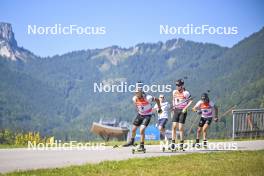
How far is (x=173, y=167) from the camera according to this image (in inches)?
496

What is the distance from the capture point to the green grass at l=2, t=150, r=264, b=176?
37.7ft

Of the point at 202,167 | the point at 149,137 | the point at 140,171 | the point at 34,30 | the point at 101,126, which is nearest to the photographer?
the point at 140,171

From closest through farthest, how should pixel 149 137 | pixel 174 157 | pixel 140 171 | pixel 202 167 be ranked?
pixel 140 171
pixel 202 167
pixel 174 157
pixel 149 137

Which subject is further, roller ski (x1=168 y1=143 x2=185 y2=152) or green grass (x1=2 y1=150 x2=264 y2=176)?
roller ski (x1=168 y1=143 x2=185 y2=152)

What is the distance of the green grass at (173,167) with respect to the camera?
1149 centimetres

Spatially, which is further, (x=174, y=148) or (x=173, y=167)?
(x=174, y=148)

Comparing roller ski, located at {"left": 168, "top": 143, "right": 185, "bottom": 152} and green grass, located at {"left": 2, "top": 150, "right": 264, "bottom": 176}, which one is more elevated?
roller ski, located at {"left": 168, "top": 143, "right": 185, "bottom": 152}

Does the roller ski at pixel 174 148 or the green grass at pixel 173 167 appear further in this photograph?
the roller ski at pixel 174 148

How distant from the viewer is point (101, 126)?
6356 centimetres

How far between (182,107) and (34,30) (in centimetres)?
1337

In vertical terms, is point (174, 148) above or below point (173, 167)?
above

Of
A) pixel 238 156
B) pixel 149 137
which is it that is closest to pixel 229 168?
pixel 238 156

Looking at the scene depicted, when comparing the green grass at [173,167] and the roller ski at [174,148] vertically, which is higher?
the roller ski at [174,148]

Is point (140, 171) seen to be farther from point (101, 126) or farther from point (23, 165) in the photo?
point (101, 126)
